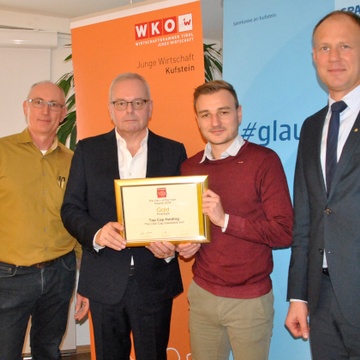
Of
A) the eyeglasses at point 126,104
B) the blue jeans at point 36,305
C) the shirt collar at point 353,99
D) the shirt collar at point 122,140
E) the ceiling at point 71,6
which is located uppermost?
the ceiling at point 71,6

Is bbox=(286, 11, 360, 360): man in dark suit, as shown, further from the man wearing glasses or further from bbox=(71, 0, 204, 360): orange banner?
the man wearing glasses

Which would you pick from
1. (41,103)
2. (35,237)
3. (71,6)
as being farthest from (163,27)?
(71,6)

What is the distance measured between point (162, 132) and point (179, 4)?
102cm

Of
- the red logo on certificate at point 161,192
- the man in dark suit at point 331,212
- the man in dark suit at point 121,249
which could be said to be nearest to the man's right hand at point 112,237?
the man in dark suit at point 121,249

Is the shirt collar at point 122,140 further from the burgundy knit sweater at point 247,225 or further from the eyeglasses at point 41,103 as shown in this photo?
the eyeglasses at point 41,103

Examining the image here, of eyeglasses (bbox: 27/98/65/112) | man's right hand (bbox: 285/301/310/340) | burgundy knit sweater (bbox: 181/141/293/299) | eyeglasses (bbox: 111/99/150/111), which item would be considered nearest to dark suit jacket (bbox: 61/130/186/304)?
eyeglasses (bbox: 111/99/150/111)

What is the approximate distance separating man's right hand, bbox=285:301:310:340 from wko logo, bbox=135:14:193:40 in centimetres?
228

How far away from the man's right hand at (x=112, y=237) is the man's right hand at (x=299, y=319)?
925 millimetres

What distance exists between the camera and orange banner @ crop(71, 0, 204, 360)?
348cm

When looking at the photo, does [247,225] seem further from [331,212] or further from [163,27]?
[163,27]

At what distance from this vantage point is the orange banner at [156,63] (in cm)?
348

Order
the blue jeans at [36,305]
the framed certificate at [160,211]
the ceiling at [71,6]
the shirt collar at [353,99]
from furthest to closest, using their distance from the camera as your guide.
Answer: the ceiling at [71,6] < the blue jeans at [36,305] < the framed certificate at [160,211] < the shirt collar at [353,99]

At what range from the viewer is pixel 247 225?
2.17m

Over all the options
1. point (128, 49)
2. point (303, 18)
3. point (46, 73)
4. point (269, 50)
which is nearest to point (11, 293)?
point (128, 49)
